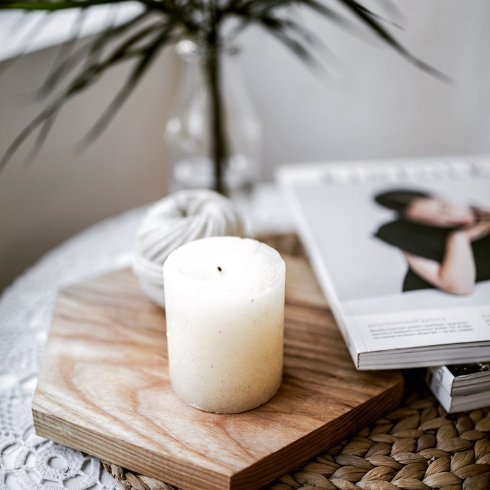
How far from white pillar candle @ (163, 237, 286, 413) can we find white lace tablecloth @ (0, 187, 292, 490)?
0.09 meters

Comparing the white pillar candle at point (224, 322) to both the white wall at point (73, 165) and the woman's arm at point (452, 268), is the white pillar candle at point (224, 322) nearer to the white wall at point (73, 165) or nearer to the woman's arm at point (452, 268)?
the woman's arm at point (452, 268)

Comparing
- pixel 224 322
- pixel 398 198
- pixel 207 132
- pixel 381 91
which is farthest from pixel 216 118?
pixel 381 91

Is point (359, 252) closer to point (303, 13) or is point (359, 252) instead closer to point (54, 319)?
point (54, 319)

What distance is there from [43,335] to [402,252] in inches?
13.3

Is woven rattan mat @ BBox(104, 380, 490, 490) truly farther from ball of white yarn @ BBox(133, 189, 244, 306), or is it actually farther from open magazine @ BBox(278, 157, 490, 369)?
ball of white yarn @ BBox(133, 189, 244, 306)

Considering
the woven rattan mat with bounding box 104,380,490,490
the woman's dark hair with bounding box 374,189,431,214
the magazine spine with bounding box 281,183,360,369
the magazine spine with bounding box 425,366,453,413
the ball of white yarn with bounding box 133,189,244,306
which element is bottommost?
the woven rattan mat with bounding box 104,380,490,490

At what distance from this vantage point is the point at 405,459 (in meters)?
0.41

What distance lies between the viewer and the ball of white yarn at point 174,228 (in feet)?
1.59

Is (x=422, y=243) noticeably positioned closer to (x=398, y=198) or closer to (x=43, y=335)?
(x=398, y=198)

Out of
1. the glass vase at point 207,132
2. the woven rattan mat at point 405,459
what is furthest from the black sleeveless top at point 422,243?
the glass vase at point 207,132

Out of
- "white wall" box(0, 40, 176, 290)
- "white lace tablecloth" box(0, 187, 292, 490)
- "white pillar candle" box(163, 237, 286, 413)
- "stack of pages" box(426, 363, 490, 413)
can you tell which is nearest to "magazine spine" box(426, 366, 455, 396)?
"stack of pages" box(426, 363, 490, 413)

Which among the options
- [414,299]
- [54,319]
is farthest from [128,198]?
[414,299]

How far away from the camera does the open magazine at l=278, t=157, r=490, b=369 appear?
1.43ft

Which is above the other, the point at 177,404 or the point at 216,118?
the point at 216,118
